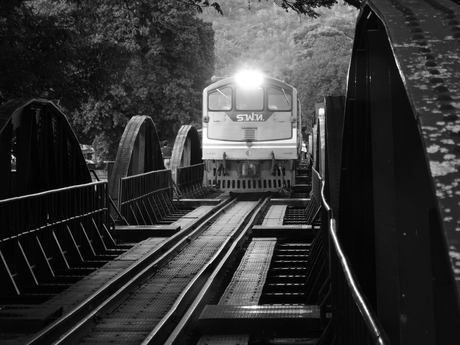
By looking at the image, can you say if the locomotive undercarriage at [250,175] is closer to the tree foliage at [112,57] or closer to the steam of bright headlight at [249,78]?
the steam of bright headlight at [249,78]

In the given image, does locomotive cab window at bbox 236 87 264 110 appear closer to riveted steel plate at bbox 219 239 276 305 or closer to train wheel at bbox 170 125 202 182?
train wheel at bbox 170 125 202 182

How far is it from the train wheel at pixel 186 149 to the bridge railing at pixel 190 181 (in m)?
0.24

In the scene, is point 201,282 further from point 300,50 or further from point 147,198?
point 300,50

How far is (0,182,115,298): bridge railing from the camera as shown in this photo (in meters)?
9.45

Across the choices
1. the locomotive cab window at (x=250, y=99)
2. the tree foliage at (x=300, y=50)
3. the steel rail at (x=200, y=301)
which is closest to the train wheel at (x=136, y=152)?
the steel rail at (x=200, y=301)

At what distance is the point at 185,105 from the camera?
1777 inches

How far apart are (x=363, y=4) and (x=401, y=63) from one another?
130 centimetres

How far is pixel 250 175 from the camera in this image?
25.0m

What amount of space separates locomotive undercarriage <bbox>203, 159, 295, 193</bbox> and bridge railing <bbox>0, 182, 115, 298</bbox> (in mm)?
11494

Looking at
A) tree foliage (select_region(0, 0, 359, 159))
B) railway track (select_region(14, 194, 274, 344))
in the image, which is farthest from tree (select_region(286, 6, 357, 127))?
railway track (select_region(14, 194, 274, 344))

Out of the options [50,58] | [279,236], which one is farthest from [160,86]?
[279,236]

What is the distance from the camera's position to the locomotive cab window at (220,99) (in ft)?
83.1

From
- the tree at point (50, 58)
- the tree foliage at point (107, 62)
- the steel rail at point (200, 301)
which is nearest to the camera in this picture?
the steel rail at point (200, 301)

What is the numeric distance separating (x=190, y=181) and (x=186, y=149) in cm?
183
